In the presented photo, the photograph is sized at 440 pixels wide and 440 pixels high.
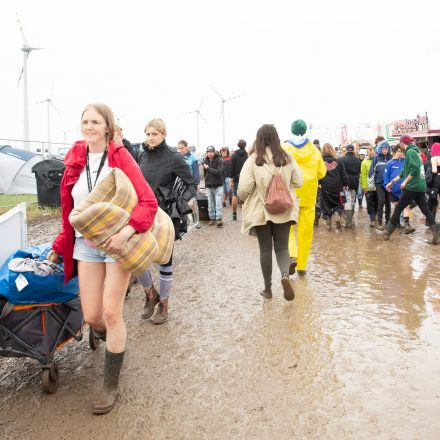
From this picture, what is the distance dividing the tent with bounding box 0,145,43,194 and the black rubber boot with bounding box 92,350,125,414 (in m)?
14.5

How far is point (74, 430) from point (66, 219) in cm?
129

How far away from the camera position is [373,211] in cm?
1062

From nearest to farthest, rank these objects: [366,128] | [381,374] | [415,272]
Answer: [381,374] < [415,272] < [366,128]

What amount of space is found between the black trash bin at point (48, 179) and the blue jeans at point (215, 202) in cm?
447

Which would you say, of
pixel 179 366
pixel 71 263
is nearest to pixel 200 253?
pixel 179 366

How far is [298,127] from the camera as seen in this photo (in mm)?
5910

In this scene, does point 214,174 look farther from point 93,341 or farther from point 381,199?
point 93,341

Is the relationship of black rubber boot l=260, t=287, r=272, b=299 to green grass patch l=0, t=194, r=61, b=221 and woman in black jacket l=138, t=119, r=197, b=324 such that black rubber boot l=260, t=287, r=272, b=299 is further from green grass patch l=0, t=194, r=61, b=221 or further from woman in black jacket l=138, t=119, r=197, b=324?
green grass patch l=0, t=194, r=61, b=221

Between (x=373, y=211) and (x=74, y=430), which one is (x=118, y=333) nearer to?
(x=74, y=430)

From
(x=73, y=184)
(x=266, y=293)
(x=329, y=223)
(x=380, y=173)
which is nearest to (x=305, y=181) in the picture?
(x=266, y=293)

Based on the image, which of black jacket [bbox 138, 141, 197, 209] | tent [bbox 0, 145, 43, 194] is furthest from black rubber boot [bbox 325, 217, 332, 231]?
tent [bbox 0, 145, 43, 194]

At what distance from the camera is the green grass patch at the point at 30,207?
12422 millimetres

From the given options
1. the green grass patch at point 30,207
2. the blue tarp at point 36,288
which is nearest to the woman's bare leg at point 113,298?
the blue tarp at point 36,288

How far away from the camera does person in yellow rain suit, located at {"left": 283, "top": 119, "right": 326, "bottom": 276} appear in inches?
230
